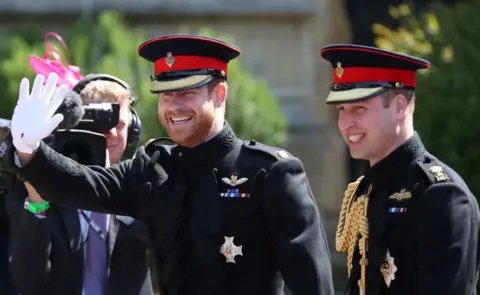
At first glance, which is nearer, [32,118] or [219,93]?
[32,118]

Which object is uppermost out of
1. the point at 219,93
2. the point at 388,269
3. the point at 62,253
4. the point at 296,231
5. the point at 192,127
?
the point at 219,93

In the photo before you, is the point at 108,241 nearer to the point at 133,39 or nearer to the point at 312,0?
the point at 133,39

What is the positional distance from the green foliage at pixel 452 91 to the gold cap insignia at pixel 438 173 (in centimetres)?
315

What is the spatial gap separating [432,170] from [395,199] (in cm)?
16

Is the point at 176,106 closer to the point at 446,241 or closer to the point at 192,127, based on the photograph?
the point at 192,127

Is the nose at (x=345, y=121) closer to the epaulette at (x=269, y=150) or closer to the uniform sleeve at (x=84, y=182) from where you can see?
the epaulette at (x=269, y=150)

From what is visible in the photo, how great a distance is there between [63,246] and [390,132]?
1.50m

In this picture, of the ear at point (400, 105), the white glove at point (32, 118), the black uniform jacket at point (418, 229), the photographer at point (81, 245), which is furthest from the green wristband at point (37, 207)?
the ear at point (400, 105)

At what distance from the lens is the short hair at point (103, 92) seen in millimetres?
4898

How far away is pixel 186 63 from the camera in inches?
162

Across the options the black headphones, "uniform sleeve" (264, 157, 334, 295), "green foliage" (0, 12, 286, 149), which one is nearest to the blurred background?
"green foliage" (0, 12, 286, 149)

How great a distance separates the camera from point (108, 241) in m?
4.77

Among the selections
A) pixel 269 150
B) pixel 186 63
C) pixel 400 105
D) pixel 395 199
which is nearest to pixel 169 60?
→ pixel 186 63

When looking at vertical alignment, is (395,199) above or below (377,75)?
below
